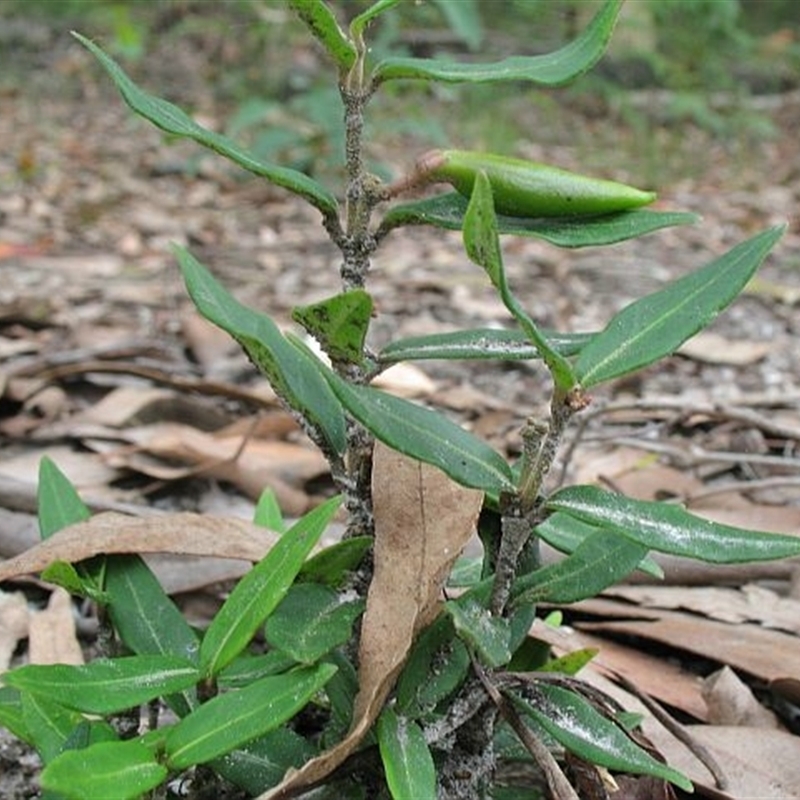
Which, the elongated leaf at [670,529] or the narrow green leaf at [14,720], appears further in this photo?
the narrow green leaf at [14,720]

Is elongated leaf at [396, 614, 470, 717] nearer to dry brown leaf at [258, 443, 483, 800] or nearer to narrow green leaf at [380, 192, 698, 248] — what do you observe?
dry brown leaf at [258, 443, 483, 800]

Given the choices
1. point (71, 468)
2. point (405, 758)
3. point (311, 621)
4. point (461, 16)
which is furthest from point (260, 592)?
point (461, 16)

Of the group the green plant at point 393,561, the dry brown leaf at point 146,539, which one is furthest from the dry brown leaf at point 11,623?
the green plant at point 393,561

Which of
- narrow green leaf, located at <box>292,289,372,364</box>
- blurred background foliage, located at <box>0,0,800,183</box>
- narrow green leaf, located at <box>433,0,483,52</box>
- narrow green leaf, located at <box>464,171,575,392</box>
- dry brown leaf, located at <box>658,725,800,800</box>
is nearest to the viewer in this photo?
narrow green leaf, located at <box>464,171,575,392</box>

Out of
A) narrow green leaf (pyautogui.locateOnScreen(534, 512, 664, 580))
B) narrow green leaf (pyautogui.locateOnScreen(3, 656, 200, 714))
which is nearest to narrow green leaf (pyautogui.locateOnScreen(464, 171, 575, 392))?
narrow green leaf (pyautogui.locateOnScreen(534, 512, 664, 580))

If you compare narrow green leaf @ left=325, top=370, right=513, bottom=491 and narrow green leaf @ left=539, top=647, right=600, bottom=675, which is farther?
narrow green leaf @ left=539, top=647, right=600, bottom=675

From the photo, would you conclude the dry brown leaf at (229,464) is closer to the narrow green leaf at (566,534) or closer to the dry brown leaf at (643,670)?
the dry brown leaf at (643,670)

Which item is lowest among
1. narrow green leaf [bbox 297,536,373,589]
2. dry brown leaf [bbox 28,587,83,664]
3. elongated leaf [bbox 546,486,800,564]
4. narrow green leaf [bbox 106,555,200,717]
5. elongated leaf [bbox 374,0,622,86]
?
dry brown leaf [bbox 28,587,83,664]

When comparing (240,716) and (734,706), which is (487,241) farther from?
(734,706)
